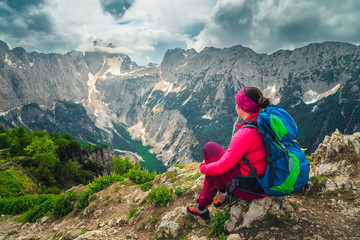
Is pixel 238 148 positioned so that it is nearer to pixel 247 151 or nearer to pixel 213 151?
pixel 247 151

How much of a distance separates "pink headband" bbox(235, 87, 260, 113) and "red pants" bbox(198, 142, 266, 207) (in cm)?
130

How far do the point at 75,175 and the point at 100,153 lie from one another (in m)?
48.6

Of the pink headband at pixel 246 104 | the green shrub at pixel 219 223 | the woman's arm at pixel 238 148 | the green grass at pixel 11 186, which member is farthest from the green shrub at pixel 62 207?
the pink headband at pixel 246 104

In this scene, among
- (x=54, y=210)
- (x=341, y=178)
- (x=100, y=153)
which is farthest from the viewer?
(x=100, y=153)

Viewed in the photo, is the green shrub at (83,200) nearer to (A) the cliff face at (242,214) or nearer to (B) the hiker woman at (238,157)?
(A) the cliff face at (242,214)

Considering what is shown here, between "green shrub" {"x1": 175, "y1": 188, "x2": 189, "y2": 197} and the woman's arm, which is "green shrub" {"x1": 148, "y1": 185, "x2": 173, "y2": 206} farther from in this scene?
the woman's arm

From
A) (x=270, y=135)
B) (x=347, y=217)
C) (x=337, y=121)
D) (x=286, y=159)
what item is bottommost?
(x=337, y=121)

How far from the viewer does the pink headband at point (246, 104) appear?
4.55m

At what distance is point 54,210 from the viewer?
403 inches

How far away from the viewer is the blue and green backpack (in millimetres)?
3951

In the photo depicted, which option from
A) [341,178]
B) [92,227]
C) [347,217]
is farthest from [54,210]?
[341,178]

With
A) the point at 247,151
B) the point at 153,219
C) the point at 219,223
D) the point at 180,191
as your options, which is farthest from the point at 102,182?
the point at 247,151

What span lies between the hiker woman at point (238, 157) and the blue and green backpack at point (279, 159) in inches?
6.6

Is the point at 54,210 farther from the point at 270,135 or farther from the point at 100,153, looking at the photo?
the point at 100,153
